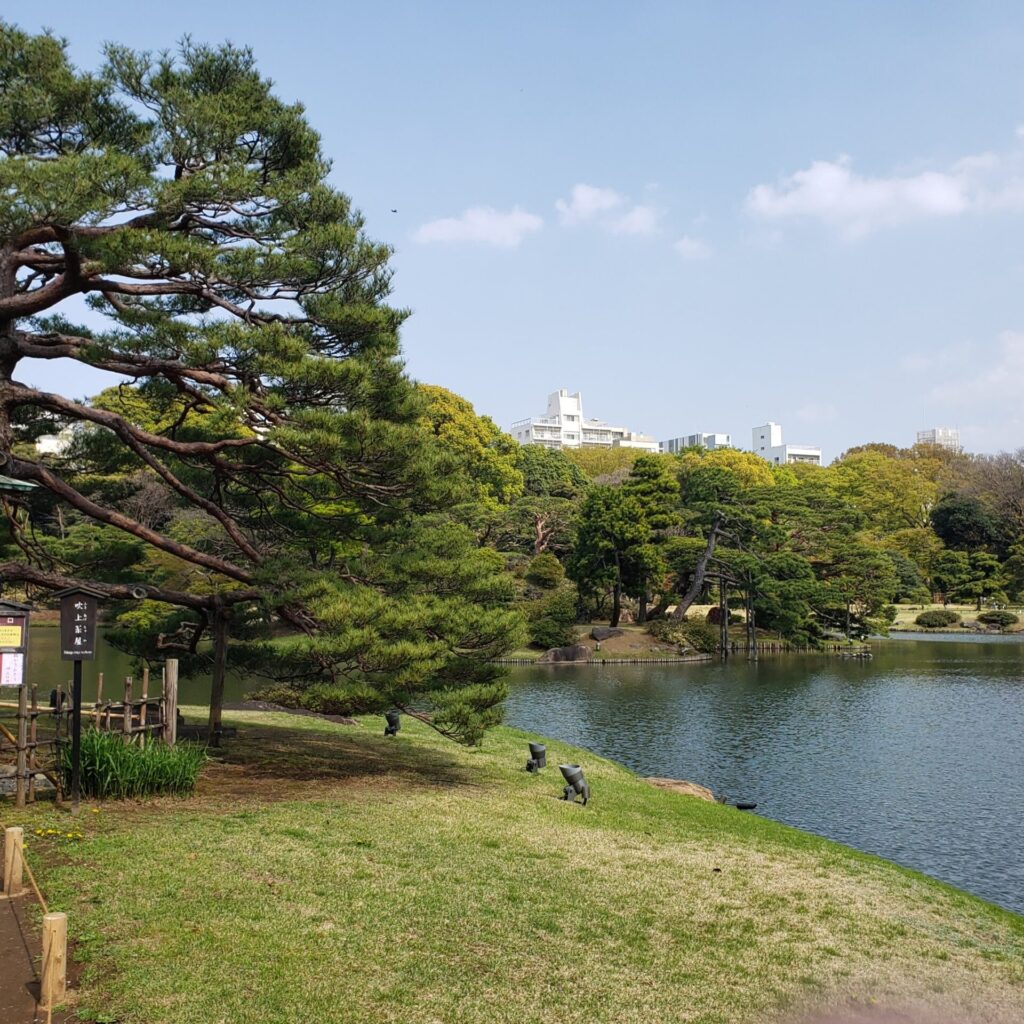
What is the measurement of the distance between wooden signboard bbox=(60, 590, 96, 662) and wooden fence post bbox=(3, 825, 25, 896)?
2.05 metres

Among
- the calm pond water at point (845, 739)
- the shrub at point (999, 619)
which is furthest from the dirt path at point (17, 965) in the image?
the shrub at point (999, 619)

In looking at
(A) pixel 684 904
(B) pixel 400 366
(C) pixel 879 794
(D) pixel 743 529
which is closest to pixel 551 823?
(A) pixel 684 904

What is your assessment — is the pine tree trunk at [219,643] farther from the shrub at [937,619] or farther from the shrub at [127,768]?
the shrub at [937,619]

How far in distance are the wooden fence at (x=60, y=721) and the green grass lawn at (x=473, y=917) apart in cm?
45

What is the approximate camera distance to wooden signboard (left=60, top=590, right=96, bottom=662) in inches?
293

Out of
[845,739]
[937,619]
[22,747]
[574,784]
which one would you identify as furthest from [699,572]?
[22,747]

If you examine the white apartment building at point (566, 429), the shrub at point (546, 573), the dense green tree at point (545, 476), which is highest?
the white apartment building at point (566, 429)

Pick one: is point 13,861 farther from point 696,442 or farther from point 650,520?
point 696,442

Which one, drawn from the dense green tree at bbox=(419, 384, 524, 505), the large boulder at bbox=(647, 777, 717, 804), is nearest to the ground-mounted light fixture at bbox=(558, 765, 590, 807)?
the large boulder at bbox=(647, 777, 717, 804)

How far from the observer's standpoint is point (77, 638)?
7.48 m

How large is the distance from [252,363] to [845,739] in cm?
1389

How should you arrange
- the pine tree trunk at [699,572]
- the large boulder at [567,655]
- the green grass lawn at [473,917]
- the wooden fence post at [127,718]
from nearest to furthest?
1. the green grass lawn at [473,917]
2. the wooden fence post at [127,718]
3. the large boulder at [567,655]
4. the pine tree trunk at [699,572]

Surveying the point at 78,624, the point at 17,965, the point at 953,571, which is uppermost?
the point at 953,571

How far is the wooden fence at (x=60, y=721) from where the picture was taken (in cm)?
751
